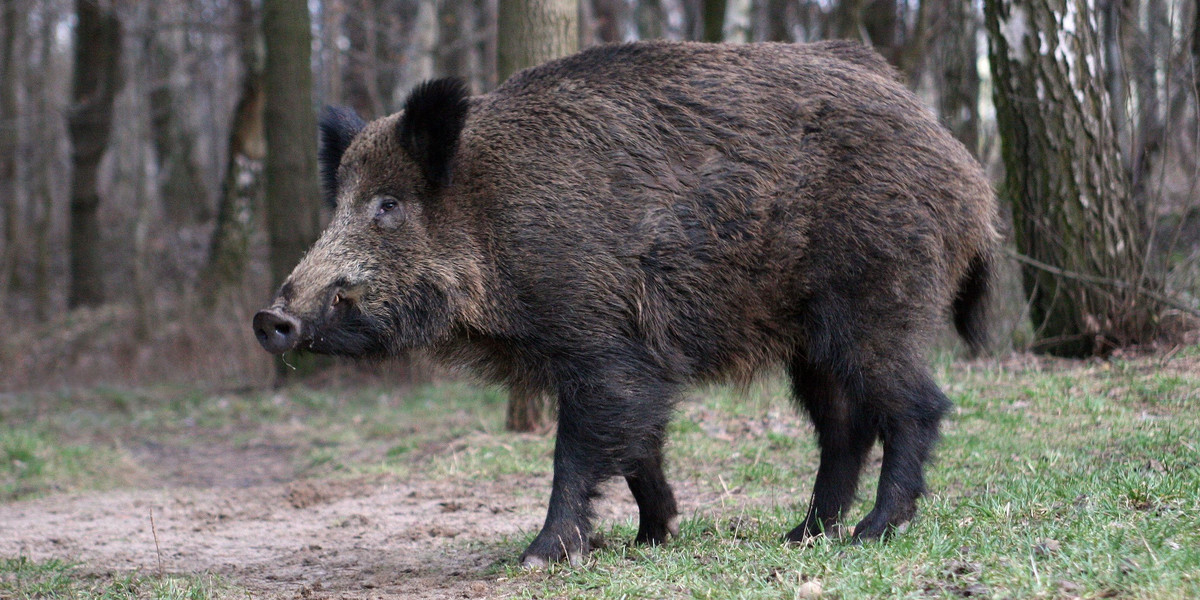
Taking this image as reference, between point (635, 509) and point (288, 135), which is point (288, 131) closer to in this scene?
point (288, 135)

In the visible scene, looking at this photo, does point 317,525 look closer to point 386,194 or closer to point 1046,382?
point 386,194

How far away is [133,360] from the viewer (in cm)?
1555

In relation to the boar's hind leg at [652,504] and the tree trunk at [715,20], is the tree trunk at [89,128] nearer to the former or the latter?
the tree trunk at [715,20]

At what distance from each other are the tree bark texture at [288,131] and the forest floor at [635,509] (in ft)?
9.86

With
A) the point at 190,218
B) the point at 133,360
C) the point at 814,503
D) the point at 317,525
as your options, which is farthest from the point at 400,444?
the point at 190,218

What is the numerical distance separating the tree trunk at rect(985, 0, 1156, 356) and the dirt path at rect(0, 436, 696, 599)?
3.56 metres

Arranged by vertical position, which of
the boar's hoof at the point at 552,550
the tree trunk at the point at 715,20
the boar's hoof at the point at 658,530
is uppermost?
the tree trunk at the point at 715,20

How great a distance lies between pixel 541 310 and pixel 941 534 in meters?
1.77

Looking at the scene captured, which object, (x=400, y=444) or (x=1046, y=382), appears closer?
(x=1046, y=382)

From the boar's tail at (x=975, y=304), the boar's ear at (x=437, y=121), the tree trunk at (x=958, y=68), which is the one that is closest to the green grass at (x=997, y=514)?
the boar's tail at (x=975, y=304)

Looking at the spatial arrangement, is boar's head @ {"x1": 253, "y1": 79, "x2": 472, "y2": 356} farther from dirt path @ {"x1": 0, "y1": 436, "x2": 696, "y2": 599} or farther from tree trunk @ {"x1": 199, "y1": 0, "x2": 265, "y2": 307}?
tree trunk @ {"x1": 199, "y1": 0, "x2": 265, "y2": 307}

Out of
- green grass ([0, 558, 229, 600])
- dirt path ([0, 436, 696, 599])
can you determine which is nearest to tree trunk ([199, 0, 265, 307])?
dirt path ([0, 436, 696, 599])

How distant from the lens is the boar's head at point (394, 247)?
176 inches

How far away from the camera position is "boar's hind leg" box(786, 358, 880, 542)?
473 centimetres
